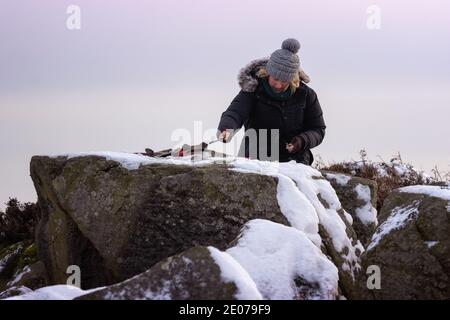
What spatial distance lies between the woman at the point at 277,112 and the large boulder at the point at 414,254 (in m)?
2.72

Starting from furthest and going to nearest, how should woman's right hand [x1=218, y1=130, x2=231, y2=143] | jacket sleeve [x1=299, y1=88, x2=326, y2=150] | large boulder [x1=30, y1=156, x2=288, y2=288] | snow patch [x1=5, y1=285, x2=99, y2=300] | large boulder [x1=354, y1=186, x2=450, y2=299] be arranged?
jacket sleeve [x1=299, y1=88, x2=326, y2=150] < woman's right hand [x1=218, y1=130, x2=231, y2=143] < large boulder [x1=30, y1=156, x2=288, y2=288] < large boulder [x1=354, y1=186, x2=450, y2=299] < snow patch [x1=5, y1=285, x2=99, y2=300]

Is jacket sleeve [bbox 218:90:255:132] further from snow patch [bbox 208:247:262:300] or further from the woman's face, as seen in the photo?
snow patch [bbox 208:247:262:300]

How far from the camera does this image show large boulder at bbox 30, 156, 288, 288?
6773mm

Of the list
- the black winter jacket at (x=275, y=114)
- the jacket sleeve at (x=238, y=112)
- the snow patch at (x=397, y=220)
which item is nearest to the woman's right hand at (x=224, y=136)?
the jacket sleeve at (x=238, y=112)

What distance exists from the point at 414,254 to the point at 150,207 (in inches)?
98.0

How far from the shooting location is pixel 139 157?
7.41 meters

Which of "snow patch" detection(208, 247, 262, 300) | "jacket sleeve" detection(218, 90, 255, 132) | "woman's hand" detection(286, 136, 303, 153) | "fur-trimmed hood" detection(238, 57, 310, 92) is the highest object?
"fur-trimmed hood" detection(238, 57, 310, 92)

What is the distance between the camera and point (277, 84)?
8859mm

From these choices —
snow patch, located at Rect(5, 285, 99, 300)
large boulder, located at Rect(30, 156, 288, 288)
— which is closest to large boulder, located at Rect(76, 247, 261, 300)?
snow patch, located at Rect(5, 285, 99, 300)

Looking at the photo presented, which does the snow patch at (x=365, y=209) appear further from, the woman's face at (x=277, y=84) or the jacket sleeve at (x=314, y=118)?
the woman's face at (x=277, y=84)

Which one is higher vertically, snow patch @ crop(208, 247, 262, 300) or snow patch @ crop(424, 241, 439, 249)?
snow patch @ crop(208, 247, 262, 300)

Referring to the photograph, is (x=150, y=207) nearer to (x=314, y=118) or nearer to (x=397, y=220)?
(x=397, y=220)

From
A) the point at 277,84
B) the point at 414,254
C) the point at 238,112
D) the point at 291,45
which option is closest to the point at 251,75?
the point at 277,84
